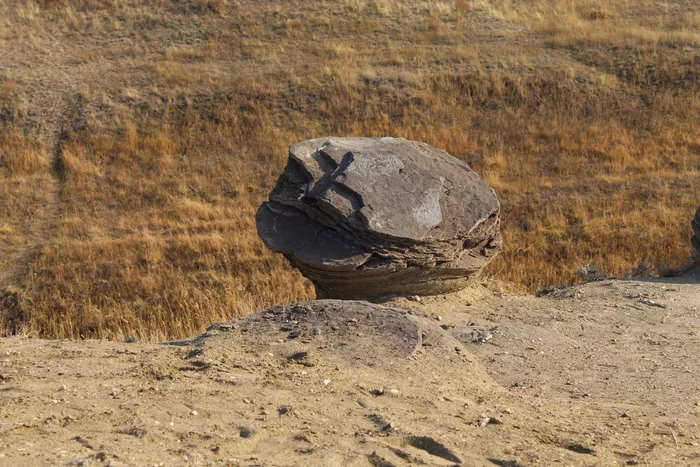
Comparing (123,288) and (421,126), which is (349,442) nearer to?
(123,288)

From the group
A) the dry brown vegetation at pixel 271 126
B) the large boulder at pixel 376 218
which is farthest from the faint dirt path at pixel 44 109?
the large boulder at pixel 376 218

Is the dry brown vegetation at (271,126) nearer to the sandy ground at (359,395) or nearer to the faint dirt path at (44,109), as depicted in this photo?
the faint dirt path at (44,109)

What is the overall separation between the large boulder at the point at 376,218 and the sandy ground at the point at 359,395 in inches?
30.3

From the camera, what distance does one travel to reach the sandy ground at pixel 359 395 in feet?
13.6

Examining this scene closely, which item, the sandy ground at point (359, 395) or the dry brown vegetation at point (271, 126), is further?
the dry brown vegetation at point (271, 126)

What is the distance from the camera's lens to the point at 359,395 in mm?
4938

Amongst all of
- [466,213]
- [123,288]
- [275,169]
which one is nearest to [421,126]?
[275,169]

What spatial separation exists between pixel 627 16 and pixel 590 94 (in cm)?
472

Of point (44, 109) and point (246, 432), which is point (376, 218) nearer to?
point (246, 432)

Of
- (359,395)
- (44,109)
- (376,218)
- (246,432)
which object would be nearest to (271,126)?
(44,109)

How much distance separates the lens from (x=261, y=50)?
72.5 ft

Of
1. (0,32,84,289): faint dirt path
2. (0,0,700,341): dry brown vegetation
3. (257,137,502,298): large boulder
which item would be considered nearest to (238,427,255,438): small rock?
(257,137,502,298): large boulder

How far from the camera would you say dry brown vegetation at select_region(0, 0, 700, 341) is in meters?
13.3

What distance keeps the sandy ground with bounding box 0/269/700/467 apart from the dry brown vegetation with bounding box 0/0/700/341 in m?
4.05
